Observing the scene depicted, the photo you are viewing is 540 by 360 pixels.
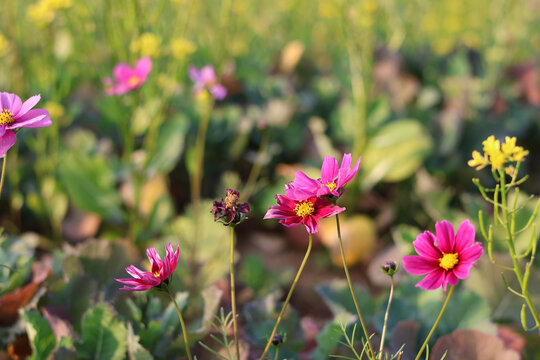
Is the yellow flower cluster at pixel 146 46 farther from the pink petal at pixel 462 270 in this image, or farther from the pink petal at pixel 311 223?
the pink petal at pixel 462 270

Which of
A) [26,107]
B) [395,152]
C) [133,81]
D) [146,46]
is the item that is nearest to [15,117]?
[26,107]

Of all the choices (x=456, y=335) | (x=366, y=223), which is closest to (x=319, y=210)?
(x=456, y=335)

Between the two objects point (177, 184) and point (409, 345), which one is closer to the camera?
point (409, 345)

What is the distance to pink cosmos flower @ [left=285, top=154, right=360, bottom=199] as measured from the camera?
571mm

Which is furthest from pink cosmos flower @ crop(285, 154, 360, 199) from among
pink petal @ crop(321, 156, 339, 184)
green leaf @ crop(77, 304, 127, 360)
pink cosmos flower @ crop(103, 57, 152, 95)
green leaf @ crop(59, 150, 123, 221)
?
green leaf @ crop(59, 150, 123, 221)

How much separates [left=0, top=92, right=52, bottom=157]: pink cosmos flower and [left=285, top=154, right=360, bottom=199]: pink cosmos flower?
0.26 metres

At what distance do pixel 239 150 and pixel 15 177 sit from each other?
0.73 meters

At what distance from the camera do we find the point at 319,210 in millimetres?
603

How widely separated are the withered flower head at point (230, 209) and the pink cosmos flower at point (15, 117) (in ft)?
0.63

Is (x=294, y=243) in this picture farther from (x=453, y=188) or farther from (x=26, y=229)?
(x=26, y=229)

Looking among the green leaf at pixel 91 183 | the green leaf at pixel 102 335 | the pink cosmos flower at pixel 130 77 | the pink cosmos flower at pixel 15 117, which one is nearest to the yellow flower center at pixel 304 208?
the pink cosmos flower at pixel 15 117

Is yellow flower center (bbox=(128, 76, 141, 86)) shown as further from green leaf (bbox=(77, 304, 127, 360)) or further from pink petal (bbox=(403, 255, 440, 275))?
pink petal (bbox=(403, 255, 440, 275))

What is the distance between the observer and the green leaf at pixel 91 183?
163cm

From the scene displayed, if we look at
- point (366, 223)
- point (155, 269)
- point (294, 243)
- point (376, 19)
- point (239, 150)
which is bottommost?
point (294, 243)
